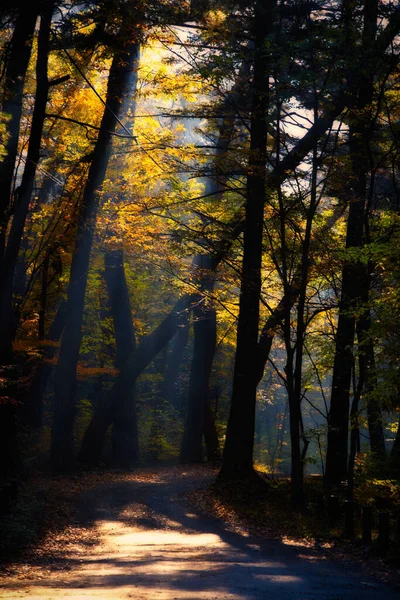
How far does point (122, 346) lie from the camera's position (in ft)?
72.4

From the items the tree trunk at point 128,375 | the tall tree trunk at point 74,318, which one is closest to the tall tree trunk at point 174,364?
the tree trunk at point 128,375

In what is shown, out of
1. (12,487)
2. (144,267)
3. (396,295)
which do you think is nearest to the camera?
(396,295)

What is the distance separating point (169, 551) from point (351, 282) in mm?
6887

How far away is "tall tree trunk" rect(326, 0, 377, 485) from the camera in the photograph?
12.3 m

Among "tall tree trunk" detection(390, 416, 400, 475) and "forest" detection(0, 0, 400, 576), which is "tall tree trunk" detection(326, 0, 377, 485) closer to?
"forest" detection(0, 0, 400, 576)

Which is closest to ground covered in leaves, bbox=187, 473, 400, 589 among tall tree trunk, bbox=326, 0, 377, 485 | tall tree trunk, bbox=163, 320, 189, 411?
tall tree trunk, bbox=326, 0, 377, 485

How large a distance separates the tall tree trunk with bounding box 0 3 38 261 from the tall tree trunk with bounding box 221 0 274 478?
4.93m

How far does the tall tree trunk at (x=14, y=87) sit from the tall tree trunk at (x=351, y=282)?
22.4 feet

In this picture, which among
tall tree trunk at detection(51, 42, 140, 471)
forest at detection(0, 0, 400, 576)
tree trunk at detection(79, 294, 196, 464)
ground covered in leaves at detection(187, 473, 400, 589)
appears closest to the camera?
ground covered in leaves at detection(187, 473, 400, 589)

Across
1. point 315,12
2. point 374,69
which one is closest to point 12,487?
point 374,69

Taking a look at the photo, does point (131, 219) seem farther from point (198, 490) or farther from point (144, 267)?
point (144, 267)

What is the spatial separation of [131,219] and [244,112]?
4.23 metres

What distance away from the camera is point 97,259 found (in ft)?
80.6

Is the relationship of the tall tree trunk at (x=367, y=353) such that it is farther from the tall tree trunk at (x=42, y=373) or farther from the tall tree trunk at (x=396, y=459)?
the tall tree trunk at (x=42, y=373)
